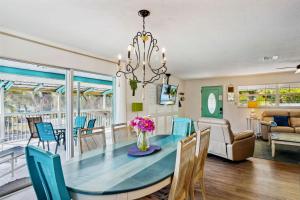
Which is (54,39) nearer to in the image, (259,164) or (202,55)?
(202,55)

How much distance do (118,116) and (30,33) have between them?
2.48m

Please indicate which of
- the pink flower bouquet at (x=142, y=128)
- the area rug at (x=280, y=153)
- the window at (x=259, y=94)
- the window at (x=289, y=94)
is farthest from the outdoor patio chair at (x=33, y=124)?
the window at (x=289, y=94)

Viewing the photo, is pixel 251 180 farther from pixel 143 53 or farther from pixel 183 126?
pixel 143 53

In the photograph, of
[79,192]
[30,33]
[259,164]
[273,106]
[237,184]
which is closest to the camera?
[79,192]

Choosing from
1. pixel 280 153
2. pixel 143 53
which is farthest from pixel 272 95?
pixel 143 53

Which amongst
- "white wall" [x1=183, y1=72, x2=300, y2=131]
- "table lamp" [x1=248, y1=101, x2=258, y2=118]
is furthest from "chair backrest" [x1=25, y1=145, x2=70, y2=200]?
"white wall" [x1=183, y1=72, x2=300, y2=131]

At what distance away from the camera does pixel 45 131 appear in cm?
392

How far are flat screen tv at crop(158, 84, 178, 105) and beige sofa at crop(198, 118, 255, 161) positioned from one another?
7.23ft

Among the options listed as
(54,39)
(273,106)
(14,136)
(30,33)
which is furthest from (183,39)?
(273,106)

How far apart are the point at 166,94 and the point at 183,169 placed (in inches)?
191

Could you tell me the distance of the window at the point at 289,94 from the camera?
624cm

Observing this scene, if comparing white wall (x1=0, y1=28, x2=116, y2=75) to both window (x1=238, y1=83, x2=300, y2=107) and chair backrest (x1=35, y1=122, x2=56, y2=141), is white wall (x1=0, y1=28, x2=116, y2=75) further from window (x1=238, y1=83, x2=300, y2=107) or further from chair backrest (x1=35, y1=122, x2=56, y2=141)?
window (x1=238, y1=83, x2=300, y2=107)

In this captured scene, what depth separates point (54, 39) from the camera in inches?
119

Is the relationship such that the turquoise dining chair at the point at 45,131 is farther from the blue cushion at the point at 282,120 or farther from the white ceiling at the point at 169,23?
the blue cushion at the point at 282,120
